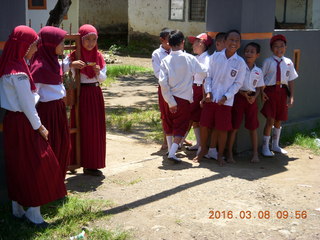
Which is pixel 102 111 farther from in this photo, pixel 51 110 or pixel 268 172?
pixel 268 172

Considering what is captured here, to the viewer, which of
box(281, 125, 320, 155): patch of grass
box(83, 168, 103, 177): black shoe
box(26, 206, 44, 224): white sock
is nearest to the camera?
box(26, 206, 44, 224): white sock

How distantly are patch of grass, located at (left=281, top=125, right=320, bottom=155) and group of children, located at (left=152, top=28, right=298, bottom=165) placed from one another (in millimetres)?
→ 735

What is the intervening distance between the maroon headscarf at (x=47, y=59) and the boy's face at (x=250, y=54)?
8.98 feet

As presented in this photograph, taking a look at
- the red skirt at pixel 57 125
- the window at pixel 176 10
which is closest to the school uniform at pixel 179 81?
the red skirt at pixel 57 125

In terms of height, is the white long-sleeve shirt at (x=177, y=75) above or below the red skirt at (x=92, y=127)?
above

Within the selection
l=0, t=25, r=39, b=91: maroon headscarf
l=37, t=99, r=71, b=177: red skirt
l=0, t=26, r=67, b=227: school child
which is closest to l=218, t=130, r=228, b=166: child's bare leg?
l=37, t=99, r=71, b=177: red skirt

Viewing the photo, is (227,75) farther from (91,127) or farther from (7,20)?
(7,20)

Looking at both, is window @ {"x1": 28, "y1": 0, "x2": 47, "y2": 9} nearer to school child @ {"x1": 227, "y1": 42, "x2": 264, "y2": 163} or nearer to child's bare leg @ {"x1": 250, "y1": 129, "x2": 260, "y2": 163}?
school child @ {"x1": 227, "y1": 42, "x2": 264, "y2": 163}

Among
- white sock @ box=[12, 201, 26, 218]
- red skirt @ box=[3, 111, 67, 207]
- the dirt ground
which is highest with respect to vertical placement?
red skirt @ box=[3, 111, 67, 207]

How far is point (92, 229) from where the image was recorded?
4641 millimetres

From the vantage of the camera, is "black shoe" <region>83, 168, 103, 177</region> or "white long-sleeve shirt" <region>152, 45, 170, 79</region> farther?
"white long-sleeve shirt" <region>152, 45, 170, 79</region>

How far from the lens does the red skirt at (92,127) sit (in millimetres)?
6051

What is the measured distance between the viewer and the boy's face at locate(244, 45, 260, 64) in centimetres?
685
